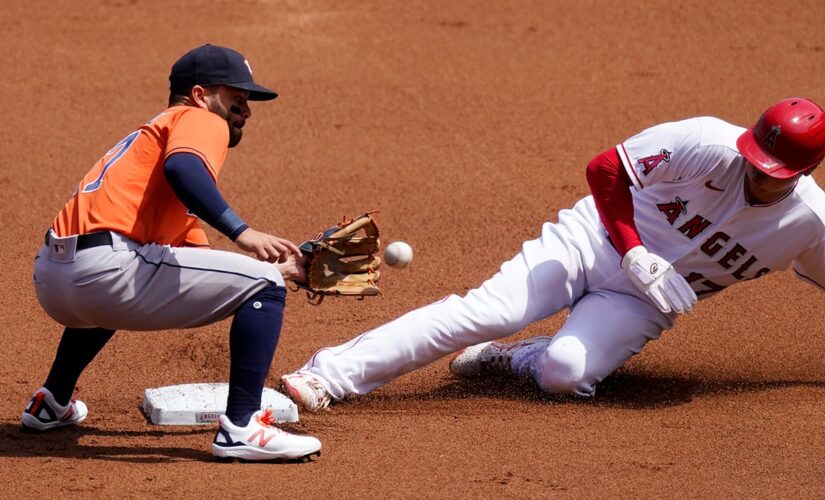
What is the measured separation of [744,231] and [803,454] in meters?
0.90

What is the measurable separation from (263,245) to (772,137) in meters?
1.86

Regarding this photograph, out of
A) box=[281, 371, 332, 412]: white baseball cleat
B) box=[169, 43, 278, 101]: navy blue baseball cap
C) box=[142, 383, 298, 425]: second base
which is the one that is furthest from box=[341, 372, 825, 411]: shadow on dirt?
box=[169, 43, 278, 101]: navy blue baseball cap

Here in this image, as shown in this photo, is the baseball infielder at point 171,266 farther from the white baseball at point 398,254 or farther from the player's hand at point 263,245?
the white baseball at point 398,254

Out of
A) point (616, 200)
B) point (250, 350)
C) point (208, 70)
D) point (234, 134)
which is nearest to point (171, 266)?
point (250, 350)

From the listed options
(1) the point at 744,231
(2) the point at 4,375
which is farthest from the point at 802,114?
(2) the point at 4,375

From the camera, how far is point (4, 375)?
4.69 metres

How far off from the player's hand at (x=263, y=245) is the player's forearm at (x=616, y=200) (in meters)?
1.36

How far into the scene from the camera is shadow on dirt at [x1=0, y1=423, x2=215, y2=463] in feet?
12.4

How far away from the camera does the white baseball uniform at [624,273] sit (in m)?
4.31

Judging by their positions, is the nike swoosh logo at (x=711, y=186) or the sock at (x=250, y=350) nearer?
the sock at (x=250, y=350)

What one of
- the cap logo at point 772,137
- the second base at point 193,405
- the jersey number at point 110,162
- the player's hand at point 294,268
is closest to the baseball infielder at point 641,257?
the cap logo at point 772,137

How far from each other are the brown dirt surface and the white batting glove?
0.41 metres

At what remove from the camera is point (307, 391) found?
430 centimetres

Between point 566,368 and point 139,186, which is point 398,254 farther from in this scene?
point 139,186
